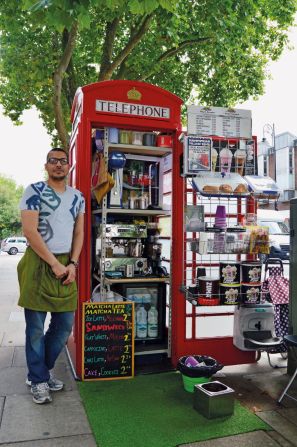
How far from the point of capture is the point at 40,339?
12.2 feet

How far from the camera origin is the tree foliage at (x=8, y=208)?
5328 cm

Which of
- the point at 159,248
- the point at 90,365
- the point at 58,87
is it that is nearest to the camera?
the point at 90,365

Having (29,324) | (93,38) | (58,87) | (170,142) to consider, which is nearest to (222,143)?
(170,142)

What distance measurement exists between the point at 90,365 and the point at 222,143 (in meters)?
2.68

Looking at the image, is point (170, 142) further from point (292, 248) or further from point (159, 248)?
point (292, 248)

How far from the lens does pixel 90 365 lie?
409 cm

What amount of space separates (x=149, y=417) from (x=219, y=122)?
299 cm

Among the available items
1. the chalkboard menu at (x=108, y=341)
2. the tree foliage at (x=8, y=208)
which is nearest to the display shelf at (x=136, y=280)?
the chalkboard menu at (x=108, y=341)

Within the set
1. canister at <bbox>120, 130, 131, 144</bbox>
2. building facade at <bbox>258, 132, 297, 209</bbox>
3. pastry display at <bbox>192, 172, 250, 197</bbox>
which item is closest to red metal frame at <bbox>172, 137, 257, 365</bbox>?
pastry display at <bbox>192, 172, 250, 197</bbox>

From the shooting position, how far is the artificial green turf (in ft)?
9.93

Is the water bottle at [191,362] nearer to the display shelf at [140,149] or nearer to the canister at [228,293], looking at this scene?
the canister at [228,293]

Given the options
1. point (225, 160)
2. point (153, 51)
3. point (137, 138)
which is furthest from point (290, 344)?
point (153, 51)

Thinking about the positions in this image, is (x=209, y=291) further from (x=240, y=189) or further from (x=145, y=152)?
(x=145, y=152)

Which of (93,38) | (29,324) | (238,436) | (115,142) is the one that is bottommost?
(238,436)
